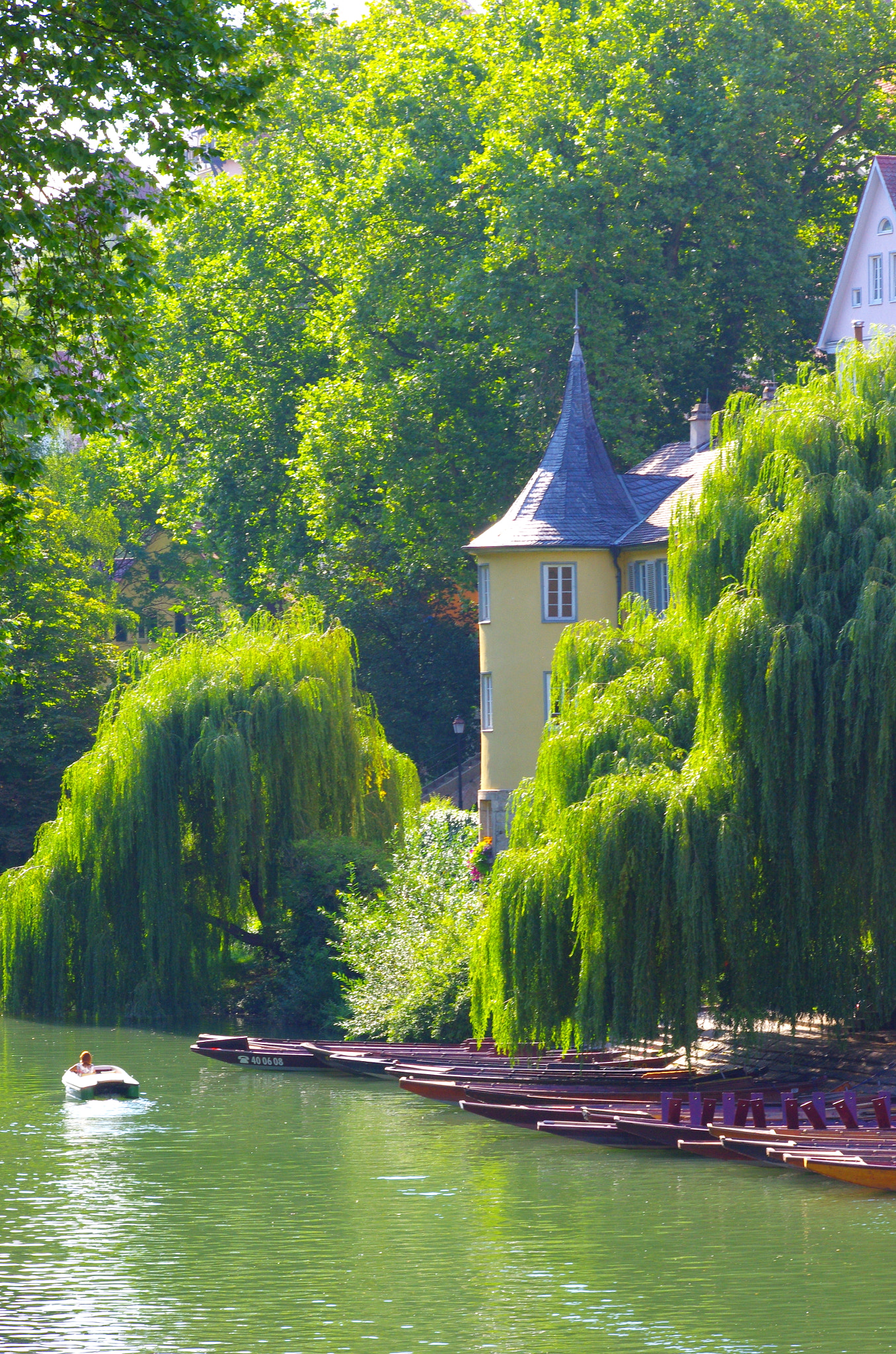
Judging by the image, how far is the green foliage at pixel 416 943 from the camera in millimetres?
32312

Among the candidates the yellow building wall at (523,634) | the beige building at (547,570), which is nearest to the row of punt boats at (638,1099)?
the beige building at (547,570)

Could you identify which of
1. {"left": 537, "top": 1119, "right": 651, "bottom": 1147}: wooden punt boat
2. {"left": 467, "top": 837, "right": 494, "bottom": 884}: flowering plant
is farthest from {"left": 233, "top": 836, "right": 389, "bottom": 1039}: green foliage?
{"left": 537, "top": 1119, "right": 651, "bottom": 1147}: wooden punt boat

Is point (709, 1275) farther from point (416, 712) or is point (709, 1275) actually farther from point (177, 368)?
point (177, 368)

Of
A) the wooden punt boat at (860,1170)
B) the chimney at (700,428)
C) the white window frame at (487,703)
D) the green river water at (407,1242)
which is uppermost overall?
the chimney at (700,428)

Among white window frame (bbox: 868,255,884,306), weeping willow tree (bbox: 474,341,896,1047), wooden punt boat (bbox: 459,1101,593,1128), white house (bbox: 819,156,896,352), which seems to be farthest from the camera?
white window frame (bbox: 868,255,884,306)

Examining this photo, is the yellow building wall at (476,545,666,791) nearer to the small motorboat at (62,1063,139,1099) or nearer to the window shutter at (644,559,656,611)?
the window shutter at (644,559,656,611)

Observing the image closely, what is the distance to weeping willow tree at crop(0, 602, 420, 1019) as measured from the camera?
36906mm

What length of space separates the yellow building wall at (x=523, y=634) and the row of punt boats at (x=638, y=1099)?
35.8 ft

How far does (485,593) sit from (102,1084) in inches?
696

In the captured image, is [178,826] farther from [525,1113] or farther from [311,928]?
[525,1113]

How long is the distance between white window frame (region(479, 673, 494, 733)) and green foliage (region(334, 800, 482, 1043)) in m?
6.29

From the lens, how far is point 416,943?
32.8 m

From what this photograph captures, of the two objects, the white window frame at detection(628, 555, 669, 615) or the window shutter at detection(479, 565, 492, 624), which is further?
the window shutter at detection(479, 565, 492, 624)

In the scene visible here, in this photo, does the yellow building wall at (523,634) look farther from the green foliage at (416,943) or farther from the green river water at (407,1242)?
the green river water at (407,1242)
